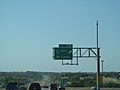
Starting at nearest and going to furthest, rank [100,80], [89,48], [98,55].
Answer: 1. [100,80]
2. [98,55]
3. [89,48]

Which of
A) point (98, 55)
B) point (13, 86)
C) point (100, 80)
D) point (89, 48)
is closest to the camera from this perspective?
point (100, 80)

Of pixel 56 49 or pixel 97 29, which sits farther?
pixel 56 49

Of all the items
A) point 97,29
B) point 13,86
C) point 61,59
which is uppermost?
point 97,29

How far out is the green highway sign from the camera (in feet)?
158

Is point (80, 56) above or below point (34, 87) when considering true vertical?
above

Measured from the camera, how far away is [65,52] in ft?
159

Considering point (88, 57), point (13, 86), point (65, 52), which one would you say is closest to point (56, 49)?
point (65, 52)

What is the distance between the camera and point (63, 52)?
159 ft

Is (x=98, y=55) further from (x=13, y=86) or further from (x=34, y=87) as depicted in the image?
(x=13, y=86)

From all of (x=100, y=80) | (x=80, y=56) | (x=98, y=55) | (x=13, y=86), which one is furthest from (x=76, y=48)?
(x=13, y=86)

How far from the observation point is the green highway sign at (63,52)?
158 feet

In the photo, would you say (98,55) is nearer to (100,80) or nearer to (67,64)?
(100,80)

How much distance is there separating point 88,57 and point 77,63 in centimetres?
169

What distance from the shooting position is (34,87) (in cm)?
5012
